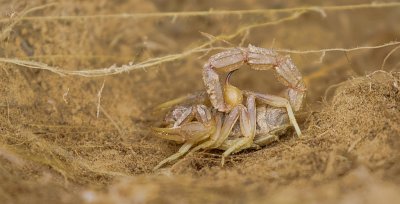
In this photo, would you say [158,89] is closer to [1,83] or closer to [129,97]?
[129,97]

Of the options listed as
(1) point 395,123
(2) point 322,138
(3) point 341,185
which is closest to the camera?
(3) point 341,185

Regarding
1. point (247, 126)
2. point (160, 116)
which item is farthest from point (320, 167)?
point (160, 116)

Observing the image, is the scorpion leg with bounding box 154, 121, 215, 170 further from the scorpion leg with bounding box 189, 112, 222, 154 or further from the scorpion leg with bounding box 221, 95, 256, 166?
the scorpion leg with bounding box 221, 95, 256, 166

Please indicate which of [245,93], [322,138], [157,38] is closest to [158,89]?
[157,38]

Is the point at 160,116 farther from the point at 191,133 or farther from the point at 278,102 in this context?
the point at 278,102

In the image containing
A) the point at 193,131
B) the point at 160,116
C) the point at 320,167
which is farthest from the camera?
the point at 160,116

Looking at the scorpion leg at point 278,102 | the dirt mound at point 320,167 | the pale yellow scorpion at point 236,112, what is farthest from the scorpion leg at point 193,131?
the scorpion leg at point 278,102
